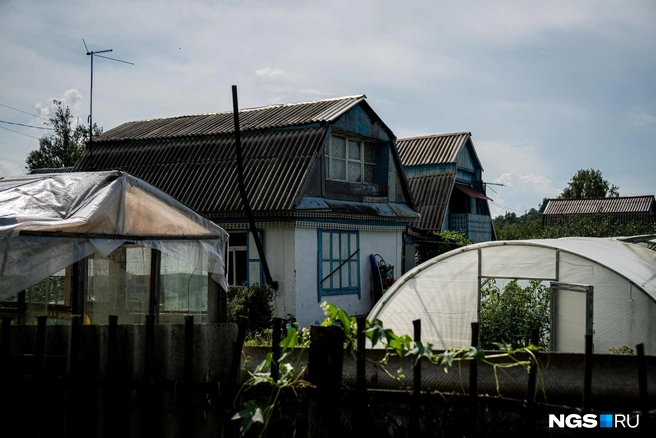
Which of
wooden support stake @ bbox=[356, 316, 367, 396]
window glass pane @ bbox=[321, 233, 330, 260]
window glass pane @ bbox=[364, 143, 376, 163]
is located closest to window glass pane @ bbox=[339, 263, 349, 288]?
window glass pane @ bbox=[321, 233, 330, 260]

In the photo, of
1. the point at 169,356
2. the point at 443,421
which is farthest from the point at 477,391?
the point at 169,356

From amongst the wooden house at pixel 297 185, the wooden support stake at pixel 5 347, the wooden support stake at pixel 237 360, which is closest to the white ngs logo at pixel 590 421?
the wooden support stake at pixel 237 360

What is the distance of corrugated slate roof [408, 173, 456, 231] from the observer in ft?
89.1

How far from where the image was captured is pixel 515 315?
9.63 metres

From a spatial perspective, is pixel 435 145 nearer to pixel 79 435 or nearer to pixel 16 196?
pixel 16 196

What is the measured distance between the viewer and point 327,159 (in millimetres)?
17281

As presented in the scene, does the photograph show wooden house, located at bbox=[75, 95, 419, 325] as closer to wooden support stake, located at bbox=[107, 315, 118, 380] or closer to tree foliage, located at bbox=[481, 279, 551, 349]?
tree foliage, located at bbox=[481, 279, 551, 349]

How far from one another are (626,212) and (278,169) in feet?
120

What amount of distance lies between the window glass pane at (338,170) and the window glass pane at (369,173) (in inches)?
44.9

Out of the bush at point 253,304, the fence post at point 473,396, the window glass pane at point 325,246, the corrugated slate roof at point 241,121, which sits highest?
the corrugated slate roof at point 241,121

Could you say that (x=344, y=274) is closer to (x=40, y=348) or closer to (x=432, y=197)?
(x=432, y=197)

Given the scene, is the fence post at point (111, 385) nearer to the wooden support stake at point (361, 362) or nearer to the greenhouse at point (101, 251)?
the wooden support stake at point (361, 362)

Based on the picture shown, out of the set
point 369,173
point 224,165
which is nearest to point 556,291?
point 224,165

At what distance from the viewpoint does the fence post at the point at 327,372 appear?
448 centimetres
